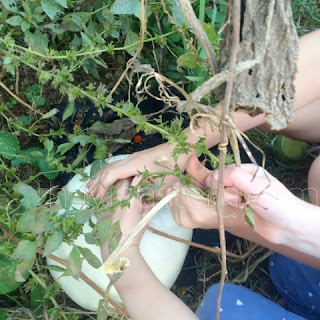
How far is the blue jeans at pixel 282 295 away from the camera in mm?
942

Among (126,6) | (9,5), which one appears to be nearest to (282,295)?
(126,6)

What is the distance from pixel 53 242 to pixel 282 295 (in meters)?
0.71

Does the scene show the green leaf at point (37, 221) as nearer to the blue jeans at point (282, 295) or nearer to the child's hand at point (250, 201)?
the child's hand at point (250, 201)

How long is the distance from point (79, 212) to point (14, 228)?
0.51 ft

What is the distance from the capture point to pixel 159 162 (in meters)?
0.86

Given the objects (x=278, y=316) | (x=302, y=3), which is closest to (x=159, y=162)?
(x=278, y=316)

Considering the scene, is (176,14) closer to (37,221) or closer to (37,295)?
(37,221)

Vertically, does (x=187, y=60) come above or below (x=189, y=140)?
above

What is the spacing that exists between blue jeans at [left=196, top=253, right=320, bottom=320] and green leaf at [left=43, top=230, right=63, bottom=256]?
372mm

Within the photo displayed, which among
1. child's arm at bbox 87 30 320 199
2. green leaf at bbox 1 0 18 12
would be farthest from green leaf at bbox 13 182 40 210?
green leaf at bbox 1 0 18 12

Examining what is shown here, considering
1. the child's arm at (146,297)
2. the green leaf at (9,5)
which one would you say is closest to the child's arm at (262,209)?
the child's arm at (146,297)

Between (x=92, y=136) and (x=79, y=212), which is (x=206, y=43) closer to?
(x=79, y=212)

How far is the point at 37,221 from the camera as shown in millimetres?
716

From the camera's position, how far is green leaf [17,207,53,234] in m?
0.71
